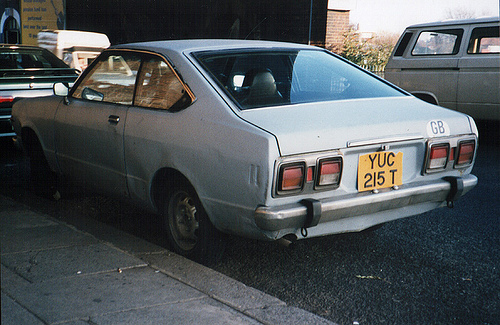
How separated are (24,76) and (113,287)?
571 cm

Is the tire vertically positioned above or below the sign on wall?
below

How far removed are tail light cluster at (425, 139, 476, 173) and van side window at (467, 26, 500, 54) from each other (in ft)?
19.9

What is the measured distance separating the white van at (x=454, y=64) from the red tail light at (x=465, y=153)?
5.72 meters

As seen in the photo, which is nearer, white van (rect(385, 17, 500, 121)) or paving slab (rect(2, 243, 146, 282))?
paving slab (rect(2, 243, 146, 282))

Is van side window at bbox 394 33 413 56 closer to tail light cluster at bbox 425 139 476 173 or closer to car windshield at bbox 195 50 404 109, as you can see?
car windshield at bbox 195 50 404 109

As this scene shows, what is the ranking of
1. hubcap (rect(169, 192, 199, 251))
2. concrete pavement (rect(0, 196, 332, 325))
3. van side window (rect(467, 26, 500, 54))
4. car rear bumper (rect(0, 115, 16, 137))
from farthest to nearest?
van side window (rect(467, 26, 500, 54)) → car rear bumper (rect(0, 115, 16, 137)) → hubcap (rect(169, 192, 199, 251)) → concrete pavement (rect(0, 196, 332, 325))

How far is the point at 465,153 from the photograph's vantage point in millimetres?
3941

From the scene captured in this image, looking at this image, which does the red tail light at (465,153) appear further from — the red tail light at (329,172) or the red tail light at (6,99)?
the red tail light at (6,99)

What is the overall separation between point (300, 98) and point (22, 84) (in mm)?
5307

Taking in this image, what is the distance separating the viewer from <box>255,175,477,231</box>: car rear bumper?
320 cm

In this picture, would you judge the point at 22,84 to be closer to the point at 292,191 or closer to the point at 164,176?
the point at 164,176

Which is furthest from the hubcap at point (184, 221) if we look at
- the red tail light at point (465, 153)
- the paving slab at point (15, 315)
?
the red tail light at point (465, 153)

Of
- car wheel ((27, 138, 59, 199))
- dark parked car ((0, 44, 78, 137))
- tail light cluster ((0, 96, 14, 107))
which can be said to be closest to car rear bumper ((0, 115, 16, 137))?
dark parked car ((0, 44, 78, 137))

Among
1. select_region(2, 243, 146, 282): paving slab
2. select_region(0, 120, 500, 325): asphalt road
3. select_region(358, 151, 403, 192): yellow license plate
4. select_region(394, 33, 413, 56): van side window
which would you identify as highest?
select_region(394, 33, 413, 56): van side window
